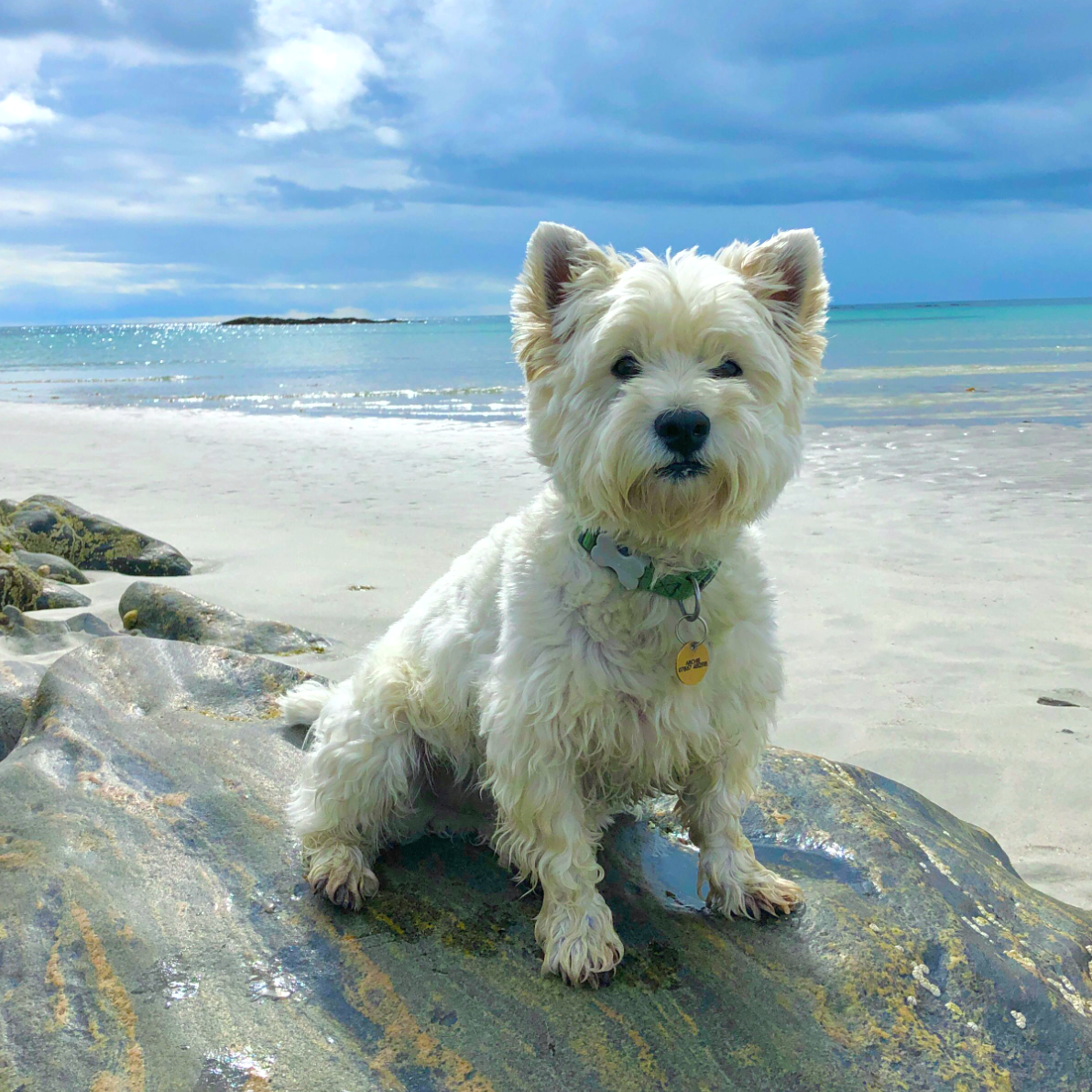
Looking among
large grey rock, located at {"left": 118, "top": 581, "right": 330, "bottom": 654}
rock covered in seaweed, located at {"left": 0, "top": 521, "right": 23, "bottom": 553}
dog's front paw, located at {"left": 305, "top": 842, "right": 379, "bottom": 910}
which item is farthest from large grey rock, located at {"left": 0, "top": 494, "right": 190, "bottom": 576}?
dog's front paw, located at {"left": 305, "top": 842, "right": 379, "bottom": 910}

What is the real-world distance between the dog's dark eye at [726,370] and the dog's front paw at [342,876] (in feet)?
6.26

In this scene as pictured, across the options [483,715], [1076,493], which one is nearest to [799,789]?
[483,715]

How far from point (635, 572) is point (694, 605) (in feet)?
0.67

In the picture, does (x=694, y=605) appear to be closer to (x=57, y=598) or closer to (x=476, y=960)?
(x=476, y=960)

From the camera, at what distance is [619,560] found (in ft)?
9.00

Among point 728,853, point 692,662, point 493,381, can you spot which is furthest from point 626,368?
point 493,381

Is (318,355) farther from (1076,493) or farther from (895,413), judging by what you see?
(1076,493)

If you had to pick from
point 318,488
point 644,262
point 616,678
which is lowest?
point 318,488

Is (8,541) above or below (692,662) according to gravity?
below

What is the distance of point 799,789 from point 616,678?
4.55ft

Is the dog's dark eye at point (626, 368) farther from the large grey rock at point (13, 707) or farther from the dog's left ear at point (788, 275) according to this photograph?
the large grey rock at point (13, 707)

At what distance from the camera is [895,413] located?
1755 cm

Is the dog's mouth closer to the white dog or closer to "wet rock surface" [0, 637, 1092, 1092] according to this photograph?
the white dog

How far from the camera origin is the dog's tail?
4.00 metres
